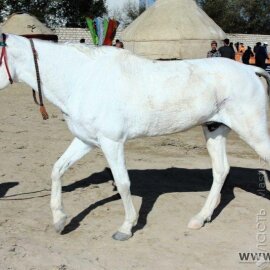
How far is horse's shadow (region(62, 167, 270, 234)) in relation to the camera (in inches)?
223

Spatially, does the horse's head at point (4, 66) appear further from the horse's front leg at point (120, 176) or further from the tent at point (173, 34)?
the tent at point (173, 34)

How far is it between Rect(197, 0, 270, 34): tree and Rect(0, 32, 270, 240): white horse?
4691 centimetres

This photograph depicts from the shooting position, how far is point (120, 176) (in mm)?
4406

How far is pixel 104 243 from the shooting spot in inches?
175

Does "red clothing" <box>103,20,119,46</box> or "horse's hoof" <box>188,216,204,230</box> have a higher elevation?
"red clothing" <box>103,20,119,46</box>

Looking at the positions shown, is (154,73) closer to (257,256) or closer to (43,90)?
(43,90)

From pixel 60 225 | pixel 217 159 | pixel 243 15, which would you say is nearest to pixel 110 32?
pixel 217 159

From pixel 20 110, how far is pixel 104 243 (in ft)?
27.5

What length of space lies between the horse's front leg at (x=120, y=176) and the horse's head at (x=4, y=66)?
3.23 ft

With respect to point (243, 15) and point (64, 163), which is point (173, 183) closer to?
point (64, 163)

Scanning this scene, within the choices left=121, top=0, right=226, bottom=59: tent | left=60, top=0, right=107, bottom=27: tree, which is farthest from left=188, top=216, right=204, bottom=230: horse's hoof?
left=60, top=0, right=107, bottom=27: tree

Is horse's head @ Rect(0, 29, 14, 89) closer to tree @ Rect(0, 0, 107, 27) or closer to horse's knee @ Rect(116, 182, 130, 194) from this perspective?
horse's knee @ Rect(116, 182, 130, 194)

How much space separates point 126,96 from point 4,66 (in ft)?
3.59

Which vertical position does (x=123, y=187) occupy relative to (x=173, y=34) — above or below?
above
